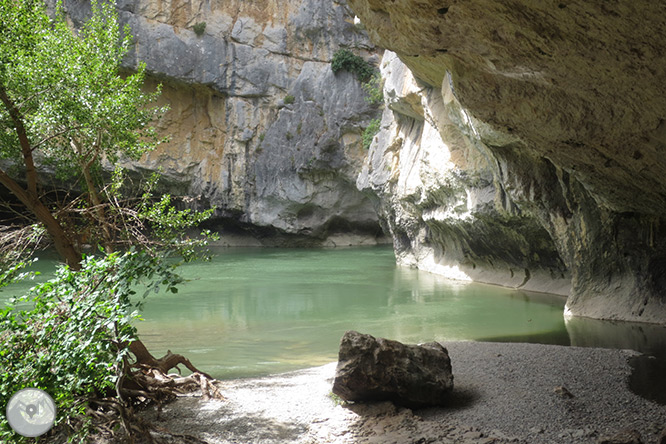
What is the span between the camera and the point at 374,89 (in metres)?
33.9

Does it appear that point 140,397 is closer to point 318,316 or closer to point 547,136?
point 547,136

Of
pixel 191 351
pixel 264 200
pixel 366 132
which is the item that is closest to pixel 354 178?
pixel 366 132

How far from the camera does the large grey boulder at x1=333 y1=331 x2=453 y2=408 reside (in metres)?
6.05

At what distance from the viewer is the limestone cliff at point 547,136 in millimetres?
5461

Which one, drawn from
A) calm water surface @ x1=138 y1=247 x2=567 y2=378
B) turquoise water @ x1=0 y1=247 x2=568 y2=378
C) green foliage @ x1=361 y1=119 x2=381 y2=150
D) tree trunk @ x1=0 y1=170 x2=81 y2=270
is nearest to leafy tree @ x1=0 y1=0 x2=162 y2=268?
tree trunk @ x1=0 y1=170 x2=81 y2=270

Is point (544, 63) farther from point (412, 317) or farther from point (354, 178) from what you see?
point (354, 178)

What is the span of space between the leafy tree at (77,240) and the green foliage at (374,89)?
77.0 ft

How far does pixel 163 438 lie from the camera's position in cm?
517

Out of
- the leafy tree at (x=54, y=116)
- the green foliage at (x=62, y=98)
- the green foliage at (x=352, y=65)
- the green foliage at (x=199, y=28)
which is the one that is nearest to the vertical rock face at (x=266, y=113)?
the green foliage at (x=199, y=28)

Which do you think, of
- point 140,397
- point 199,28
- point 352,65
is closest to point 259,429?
point 140,397

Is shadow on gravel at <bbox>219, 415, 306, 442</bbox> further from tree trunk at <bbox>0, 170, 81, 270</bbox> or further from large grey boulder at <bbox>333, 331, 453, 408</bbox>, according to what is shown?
tree trunk at <bbox>0, 170, 81, 270</bbox>

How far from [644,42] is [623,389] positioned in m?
3.90

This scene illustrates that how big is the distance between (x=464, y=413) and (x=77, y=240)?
525 centimetres

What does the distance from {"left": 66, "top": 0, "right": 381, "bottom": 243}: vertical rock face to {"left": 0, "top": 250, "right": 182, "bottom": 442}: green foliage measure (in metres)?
31.2
